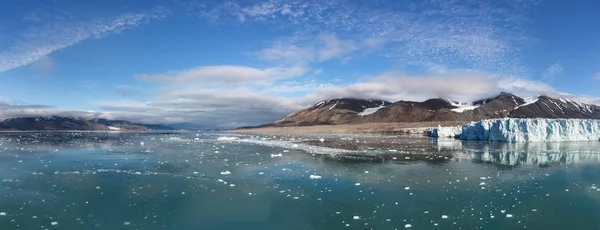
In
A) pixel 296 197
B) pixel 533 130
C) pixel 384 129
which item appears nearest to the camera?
pixel 296 197

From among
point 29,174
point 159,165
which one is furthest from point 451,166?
point 29,174

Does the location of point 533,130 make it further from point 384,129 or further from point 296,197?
point 384,129

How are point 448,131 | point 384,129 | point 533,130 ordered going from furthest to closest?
point 384,129, point 448,131, point 533,130

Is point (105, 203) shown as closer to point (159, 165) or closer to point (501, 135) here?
point (159, 165)

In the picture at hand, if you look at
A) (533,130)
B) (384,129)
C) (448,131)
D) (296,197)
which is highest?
(384,129)

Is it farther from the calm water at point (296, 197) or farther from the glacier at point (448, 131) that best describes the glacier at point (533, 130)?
the calm water at point (296, 197)

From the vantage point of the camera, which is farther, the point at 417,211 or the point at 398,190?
the point at 398,190

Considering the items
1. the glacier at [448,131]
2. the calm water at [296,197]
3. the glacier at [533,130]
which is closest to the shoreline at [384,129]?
the glacier at [448,131]

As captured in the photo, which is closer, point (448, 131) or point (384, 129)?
point (448, 131)

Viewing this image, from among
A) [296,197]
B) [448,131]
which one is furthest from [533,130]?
[296,197]

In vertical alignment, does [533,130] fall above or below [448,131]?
above
